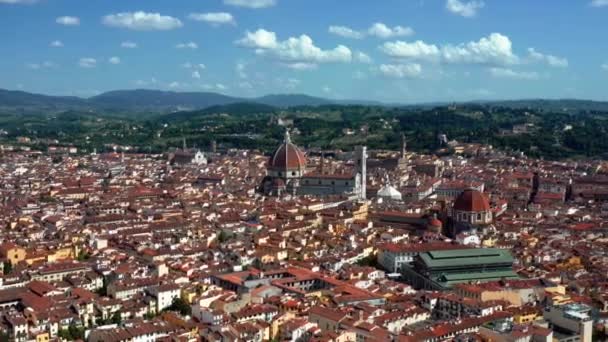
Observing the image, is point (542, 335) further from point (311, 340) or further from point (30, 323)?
point (30, 323)

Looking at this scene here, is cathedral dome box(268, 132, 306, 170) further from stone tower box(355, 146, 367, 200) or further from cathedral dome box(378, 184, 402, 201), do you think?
cathedral dome box(378, 184, 402, 201)

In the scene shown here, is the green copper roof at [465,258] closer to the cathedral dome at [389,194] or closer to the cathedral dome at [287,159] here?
the cathedral dome at [389,194]

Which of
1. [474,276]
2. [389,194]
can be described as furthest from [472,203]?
[389,194]

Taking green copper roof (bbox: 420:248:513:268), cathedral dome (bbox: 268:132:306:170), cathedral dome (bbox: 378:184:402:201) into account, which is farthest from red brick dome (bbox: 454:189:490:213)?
cathedral dome (bbox: 268:132:306:170)

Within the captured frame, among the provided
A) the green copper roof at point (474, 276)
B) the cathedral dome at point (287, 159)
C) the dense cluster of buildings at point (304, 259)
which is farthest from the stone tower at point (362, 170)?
the green copper roof at point (474, 276)

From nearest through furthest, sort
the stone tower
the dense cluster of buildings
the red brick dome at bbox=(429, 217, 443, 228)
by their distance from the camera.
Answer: the dense cluster of buildings
the red brick dome at bbox=(429, 217, 443, 228)
the stone tower
